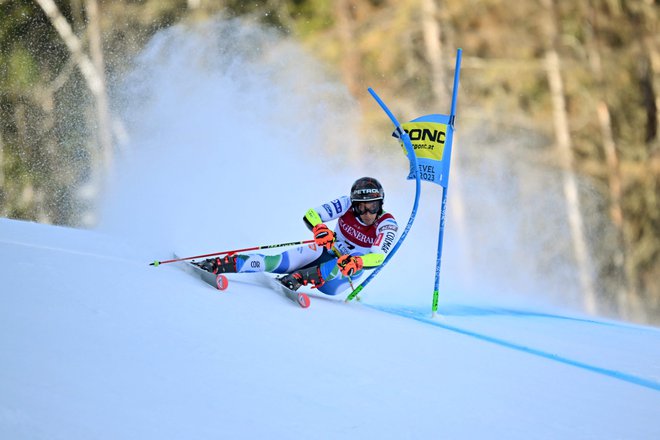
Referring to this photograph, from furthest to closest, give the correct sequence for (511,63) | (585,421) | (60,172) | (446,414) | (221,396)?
1. (60,172)
2. (511,63)
3. (585,421)
4. (446,414)
5. (221,396)

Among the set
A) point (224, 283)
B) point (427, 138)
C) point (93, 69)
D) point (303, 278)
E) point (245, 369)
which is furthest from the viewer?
point (93, 69)

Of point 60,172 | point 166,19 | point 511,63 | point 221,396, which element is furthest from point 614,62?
point 221,396

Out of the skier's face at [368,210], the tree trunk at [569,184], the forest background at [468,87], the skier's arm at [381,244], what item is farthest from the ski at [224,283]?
the tree trunk at [569,184]

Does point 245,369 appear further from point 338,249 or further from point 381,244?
point 338,249

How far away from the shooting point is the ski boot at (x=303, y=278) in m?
5.52

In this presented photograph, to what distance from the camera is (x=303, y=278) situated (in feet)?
19.0

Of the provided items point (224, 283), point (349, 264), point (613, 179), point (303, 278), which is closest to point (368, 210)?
point (349, 264)

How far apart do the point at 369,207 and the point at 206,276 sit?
5.16 ft

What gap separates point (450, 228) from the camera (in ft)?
58.7

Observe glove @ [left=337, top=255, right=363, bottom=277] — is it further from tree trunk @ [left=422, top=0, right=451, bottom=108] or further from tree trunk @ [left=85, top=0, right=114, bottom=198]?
tree trunk @ [left=85, top=0, right=114, bottom=198]

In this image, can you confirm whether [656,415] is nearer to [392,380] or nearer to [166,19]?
[392,380]

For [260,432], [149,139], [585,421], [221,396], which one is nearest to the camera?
[260,432]

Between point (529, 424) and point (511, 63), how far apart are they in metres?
17.3

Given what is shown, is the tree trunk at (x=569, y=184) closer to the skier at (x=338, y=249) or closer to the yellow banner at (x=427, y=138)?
the yellow banner at (x=427, y=138)
